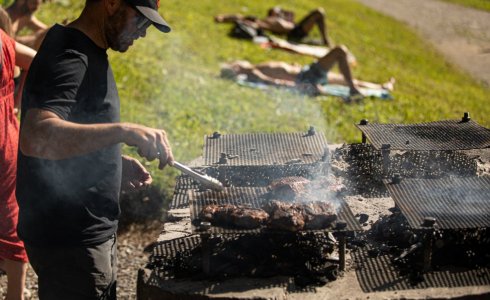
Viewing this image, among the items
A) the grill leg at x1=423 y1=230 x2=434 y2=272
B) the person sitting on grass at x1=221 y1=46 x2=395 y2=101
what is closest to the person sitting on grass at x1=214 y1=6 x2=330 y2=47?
the person sitting on grass at x1=221 y1=46 x2=395 y2=101

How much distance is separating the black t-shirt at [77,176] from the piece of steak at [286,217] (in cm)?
86

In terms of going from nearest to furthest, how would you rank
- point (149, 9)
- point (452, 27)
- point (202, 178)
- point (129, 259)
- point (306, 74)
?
point (149, 9), point (202, 178), point (129, 259), point (306, 74), point (452, 27)

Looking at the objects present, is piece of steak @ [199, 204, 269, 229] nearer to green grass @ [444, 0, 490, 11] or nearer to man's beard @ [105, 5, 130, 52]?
man's beard @ [105, 5, 130, 52]

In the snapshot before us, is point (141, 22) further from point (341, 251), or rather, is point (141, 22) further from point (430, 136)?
point (430, 136)

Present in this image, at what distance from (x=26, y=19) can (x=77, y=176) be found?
575 cm

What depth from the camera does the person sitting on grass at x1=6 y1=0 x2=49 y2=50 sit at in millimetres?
7602

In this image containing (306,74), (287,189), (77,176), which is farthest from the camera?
(306,74)

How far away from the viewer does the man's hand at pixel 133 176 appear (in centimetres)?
387

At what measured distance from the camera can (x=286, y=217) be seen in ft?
11.2

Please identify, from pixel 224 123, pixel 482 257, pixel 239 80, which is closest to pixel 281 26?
pixel 239 80

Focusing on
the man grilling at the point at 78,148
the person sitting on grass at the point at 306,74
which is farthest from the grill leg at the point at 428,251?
the person sitting on grass at the point at 306,74

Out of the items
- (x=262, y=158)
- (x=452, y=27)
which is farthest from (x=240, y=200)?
(x=452, y=27)

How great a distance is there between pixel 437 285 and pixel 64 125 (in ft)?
6.91

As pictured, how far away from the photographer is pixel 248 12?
64.5 ft
